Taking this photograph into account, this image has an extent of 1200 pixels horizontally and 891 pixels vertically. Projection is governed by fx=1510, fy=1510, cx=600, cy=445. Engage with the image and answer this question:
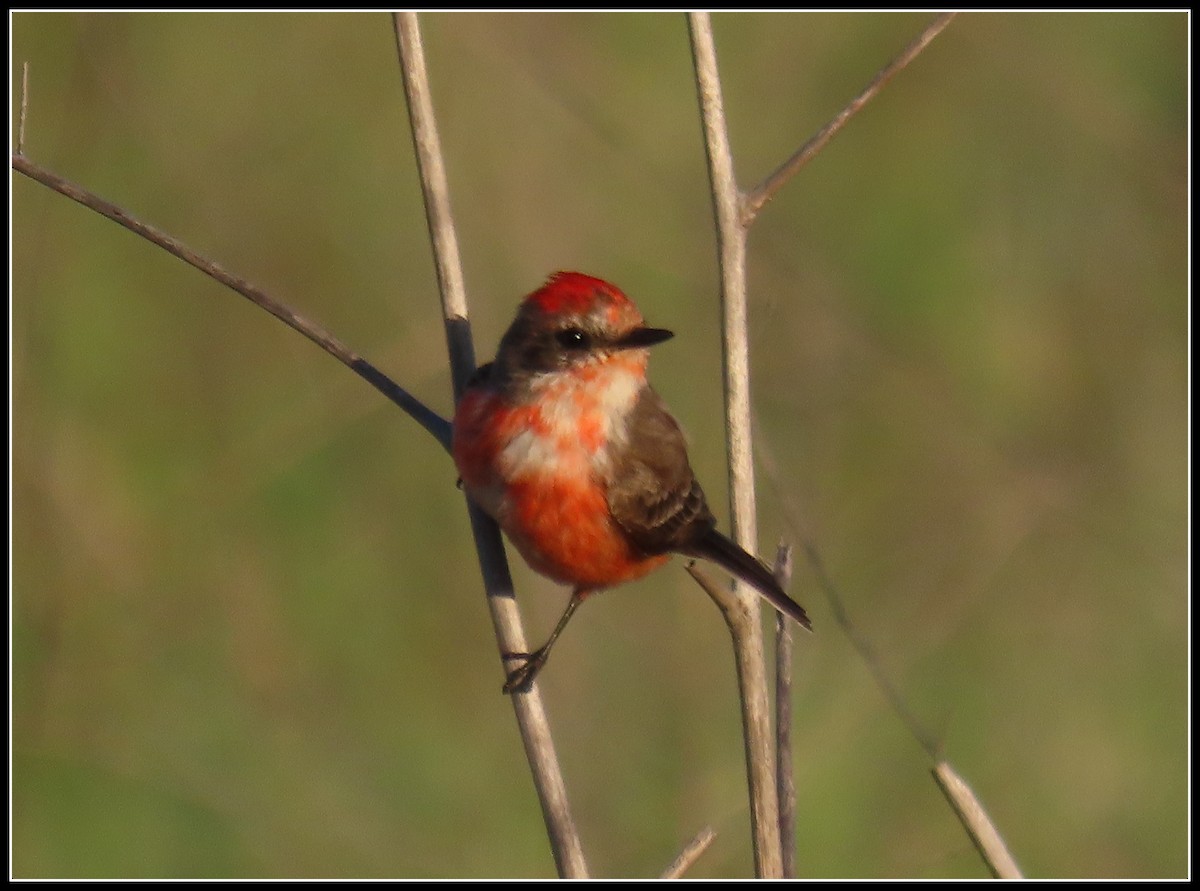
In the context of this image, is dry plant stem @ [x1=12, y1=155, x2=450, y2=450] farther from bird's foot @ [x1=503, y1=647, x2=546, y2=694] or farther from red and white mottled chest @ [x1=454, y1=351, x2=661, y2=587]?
bird's foot @ [x1=503, y1=647, x2=546, y2=694]

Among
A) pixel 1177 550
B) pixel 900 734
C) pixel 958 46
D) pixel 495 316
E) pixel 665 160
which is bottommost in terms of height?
pixel 900 734

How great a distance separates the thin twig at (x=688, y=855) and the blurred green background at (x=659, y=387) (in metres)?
2.13

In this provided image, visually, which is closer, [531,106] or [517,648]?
[517,648]

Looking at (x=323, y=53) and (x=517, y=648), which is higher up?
(x=323, y=53)

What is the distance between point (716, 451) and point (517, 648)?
3112 millimetres

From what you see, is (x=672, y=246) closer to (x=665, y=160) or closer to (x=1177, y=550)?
(x=665, y=160)

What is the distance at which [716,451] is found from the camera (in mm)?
7344

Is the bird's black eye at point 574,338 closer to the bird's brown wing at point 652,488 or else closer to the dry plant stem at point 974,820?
the bird's brown wing at point 652,488

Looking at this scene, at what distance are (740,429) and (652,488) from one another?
1.20 meters

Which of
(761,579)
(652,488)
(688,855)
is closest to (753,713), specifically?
(688,855)

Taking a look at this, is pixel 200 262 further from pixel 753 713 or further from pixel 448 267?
pixel 753 713

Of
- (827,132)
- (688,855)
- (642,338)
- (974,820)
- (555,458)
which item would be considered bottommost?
(688,855)

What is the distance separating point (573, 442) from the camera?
5.26 meters

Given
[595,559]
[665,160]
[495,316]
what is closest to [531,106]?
[665,160]
